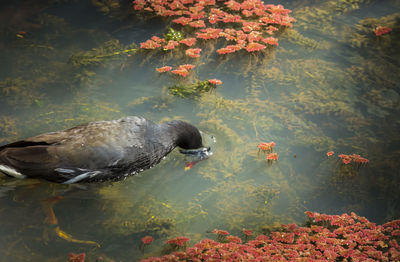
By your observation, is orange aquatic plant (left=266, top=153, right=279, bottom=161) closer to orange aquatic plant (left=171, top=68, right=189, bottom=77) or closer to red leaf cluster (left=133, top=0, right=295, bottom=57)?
orange aquatic plant (left=171, top=68, right=189, bottom=77)

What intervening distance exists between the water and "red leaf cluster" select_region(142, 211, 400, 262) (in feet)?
0.56

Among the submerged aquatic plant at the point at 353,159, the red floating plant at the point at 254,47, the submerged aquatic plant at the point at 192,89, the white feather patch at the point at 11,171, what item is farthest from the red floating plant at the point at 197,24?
the white feather patch at the point at 11,171

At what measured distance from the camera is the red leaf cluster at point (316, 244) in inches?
125

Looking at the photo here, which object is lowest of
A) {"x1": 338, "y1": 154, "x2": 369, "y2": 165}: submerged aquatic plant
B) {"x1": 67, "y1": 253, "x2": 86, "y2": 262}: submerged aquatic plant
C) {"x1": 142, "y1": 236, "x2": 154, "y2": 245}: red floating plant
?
{"x1": 67, "y1": 253, "x2": 86, "y2": 262}: submerged aquatic plant

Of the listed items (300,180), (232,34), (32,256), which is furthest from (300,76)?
(32,256)

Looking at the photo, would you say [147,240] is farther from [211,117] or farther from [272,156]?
[211,117]

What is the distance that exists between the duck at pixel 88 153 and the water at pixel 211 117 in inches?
10.8

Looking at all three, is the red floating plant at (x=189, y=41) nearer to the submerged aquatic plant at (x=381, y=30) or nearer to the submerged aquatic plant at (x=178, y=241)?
the submerged aquatic plant at (x=381, y=30)

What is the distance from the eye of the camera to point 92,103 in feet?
15.8

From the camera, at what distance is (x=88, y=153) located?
3586mm

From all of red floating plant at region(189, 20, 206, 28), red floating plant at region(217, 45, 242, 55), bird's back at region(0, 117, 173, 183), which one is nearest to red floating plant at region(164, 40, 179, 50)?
red floating plant at region(189, 20, 206, 28)

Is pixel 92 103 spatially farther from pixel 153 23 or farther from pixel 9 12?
pixel 9 12

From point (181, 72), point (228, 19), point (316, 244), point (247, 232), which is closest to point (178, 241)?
point (247, 232)

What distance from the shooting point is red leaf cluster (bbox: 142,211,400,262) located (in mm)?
3180
